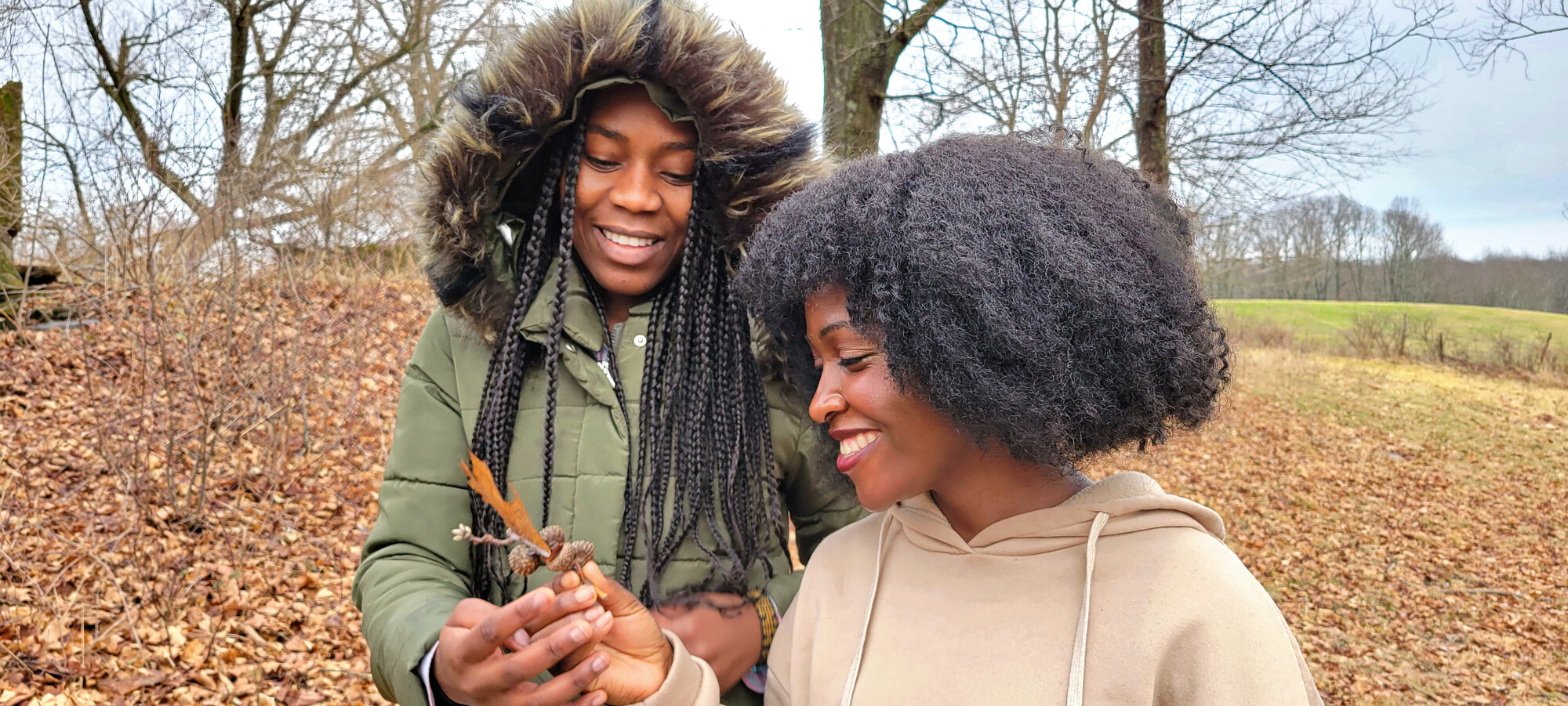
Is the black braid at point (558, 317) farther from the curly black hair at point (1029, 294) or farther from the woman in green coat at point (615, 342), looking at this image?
the curly black hair at point (1029, 294)

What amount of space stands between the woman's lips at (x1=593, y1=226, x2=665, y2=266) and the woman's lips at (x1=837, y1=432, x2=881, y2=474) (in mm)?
627

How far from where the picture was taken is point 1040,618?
57.6 inches

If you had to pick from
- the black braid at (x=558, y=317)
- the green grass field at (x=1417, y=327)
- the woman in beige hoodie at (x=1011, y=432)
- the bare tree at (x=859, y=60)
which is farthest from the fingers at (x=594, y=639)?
the green grass field at (x=1417, y=327)

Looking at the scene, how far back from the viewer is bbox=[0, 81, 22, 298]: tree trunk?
7.13 metres

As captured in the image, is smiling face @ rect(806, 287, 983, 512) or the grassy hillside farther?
the grassy hillside

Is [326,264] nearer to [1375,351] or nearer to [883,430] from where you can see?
[883,430]

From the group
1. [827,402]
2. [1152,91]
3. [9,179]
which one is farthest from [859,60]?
[9,179]

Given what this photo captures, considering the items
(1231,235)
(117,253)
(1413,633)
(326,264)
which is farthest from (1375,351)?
(117,253)

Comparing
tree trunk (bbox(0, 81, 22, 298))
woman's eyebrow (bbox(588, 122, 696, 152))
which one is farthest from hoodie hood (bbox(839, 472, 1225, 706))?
tree trunk (bbox(0, 81, 22, 298))

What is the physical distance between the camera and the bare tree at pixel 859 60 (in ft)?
18.9

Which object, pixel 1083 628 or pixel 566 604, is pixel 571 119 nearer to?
pixel 566 604

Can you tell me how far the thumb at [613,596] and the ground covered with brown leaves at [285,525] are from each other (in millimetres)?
974

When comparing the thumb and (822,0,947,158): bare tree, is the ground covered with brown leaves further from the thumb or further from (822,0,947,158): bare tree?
(822,0,947,158): bare tree

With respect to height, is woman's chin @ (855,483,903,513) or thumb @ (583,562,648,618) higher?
woman's chin @ (855,483,903,513)
